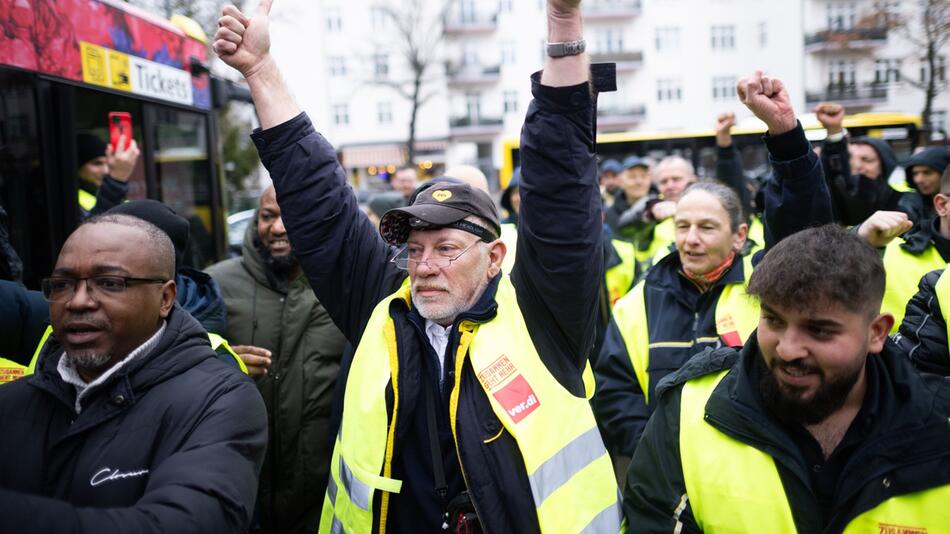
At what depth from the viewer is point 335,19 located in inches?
1854

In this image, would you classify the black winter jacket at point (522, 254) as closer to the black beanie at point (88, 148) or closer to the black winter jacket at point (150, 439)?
the black winter jacket at point (150, 439)

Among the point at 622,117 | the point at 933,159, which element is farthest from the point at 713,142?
the point at 622,117

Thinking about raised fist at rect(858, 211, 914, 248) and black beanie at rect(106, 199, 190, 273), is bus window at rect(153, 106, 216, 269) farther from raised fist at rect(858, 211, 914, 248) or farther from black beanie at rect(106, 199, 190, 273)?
raised fist at rect(858, 211, 914, 248)

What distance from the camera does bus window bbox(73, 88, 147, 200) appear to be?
193 inches

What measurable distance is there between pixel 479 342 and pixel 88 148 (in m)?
3.64

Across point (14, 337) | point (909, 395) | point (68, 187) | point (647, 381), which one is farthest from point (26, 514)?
point (68, 187)

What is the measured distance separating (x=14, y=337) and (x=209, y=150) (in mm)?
4413

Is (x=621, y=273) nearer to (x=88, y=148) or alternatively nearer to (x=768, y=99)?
(x=768, y=99)

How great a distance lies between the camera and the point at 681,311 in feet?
12.0

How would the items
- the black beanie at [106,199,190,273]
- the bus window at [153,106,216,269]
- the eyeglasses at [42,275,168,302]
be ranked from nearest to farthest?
the eyeglasses at [42,275,168,302] < the black beanie at [106,199,190,273] < the bus window at [153,106,216,269]

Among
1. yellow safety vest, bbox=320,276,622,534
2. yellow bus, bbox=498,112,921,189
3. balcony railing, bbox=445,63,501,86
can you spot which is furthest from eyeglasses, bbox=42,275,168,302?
balcony railing, bbox=445,63,501,86

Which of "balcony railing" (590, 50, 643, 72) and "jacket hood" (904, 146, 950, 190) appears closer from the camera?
"jacket hood" (904, 146, 950, 190)

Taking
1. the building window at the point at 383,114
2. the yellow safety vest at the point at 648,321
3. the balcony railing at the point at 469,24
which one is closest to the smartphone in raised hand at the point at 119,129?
the yellow safety vest at the point at 648,321

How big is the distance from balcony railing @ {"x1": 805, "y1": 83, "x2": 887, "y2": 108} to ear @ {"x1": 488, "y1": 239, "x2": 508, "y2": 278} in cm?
4273
